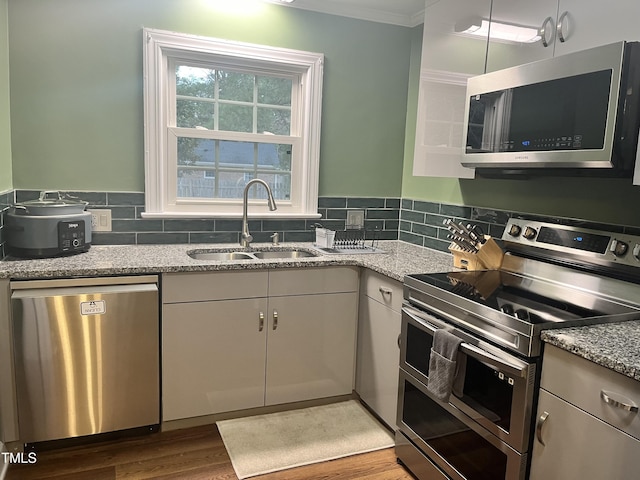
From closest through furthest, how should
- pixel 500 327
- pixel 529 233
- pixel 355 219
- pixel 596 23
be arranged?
pixel 500 327
pixel 596 23
pixel 529 233
pixel 355 219

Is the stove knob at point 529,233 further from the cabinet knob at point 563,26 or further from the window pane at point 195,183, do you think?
the window pane at point 195,183

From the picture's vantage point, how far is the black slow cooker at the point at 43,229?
89.0 inches

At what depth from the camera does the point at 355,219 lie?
3309 mm

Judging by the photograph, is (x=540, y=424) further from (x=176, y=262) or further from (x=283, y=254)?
(x=283, y=254)

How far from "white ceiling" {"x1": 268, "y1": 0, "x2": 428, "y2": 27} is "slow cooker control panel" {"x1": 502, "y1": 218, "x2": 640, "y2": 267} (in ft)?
5.06

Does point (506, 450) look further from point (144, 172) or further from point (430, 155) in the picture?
point (144, 172)

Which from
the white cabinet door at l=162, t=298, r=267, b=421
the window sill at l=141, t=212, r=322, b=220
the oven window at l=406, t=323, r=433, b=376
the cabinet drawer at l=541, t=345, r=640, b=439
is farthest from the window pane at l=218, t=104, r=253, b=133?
the cabinet drawer at l=541, t=345, r=640, b=439

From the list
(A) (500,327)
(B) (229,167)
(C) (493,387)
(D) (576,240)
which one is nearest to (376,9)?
(B) (229,167)

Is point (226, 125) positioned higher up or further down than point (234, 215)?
higher up

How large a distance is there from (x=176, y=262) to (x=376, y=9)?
6.59 ft

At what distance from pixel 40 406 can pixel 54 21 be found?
6.20ft

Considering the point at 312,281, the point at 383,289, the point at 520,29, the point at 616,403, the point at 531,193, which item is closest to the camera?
the point at 616,403

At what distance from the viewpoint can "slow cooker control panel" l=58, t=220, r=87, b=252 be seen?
91.9 inches

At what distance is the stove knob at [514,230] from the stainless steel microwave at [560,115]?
0.29m
